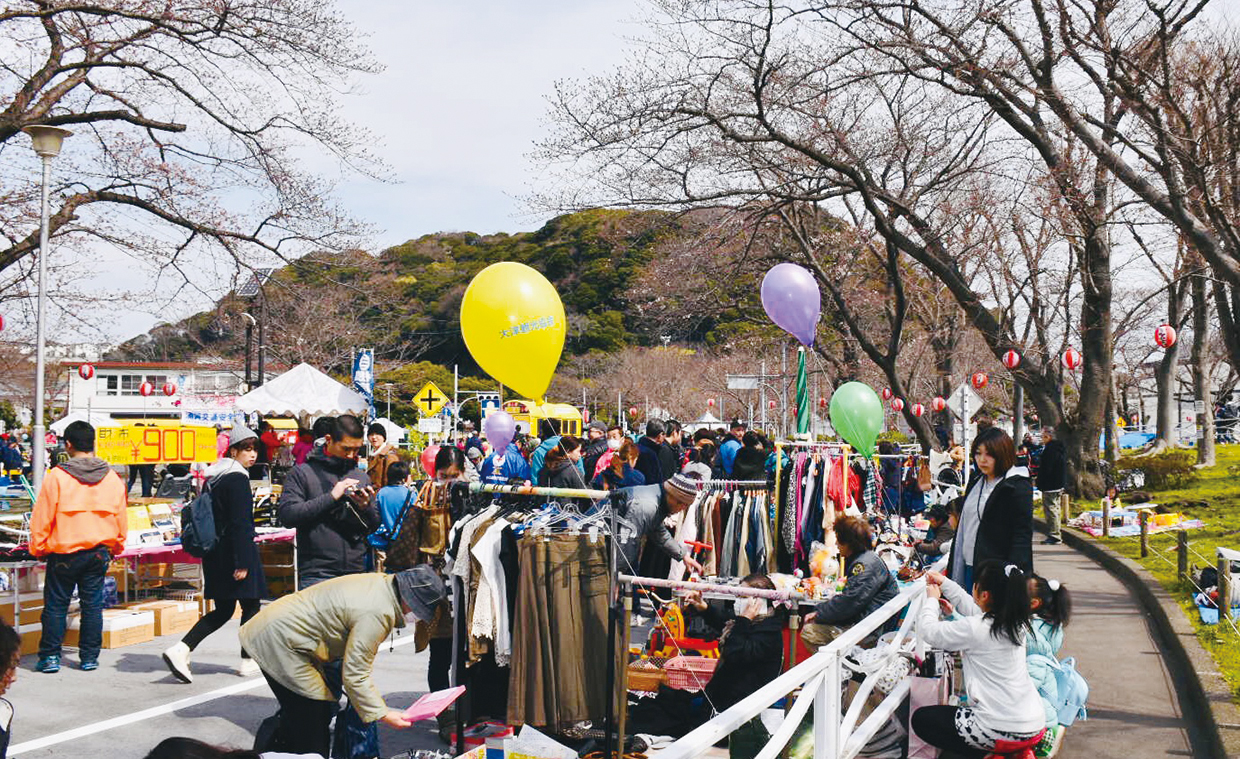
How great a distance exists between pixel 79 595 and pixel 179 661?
3.29 ft

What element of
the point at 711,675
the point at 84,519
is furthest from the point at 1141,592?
the point at 84,519

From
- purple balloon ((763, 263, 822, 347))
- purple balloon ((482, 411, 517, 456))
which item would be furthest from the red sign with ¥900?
purple balloon ((763, 263, 822, 347))

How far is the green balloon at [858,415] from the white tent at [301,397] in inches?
288

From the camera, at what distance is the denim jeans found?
6996 millimetres

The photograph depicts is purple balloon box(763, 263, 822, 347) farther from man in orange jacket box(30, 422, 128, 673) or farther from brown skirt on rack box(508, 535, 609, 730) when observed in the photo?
man in orange jacket box(30, 422, 128, 673)

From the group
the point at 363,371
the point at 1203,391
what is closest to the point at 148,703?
the point at 363,371

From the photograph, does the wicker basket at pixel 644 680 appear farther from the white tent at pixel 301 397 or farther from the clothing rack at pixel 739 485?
the white tent at pixel 301 397

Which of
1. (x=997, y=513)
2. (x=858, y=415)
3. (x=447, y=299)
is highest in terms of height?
(x=447, y=299)

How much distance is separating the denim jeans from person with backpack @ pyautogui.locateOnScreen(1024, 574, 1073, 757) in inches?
245

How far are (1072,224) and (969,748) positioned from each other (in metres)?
14.7

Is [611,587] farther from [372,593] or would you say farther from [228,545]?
[228,545]

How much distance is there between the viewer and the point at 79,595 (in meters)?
7.14

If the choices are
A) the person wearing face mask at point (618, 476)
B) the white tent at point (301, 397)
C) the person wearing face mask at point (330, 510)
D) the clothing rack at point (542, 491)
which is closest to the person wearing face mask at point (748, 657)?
the clothing rack at point (542, 491)

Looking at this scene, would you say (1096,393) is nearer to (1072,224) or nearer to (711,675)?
(1072,224)
